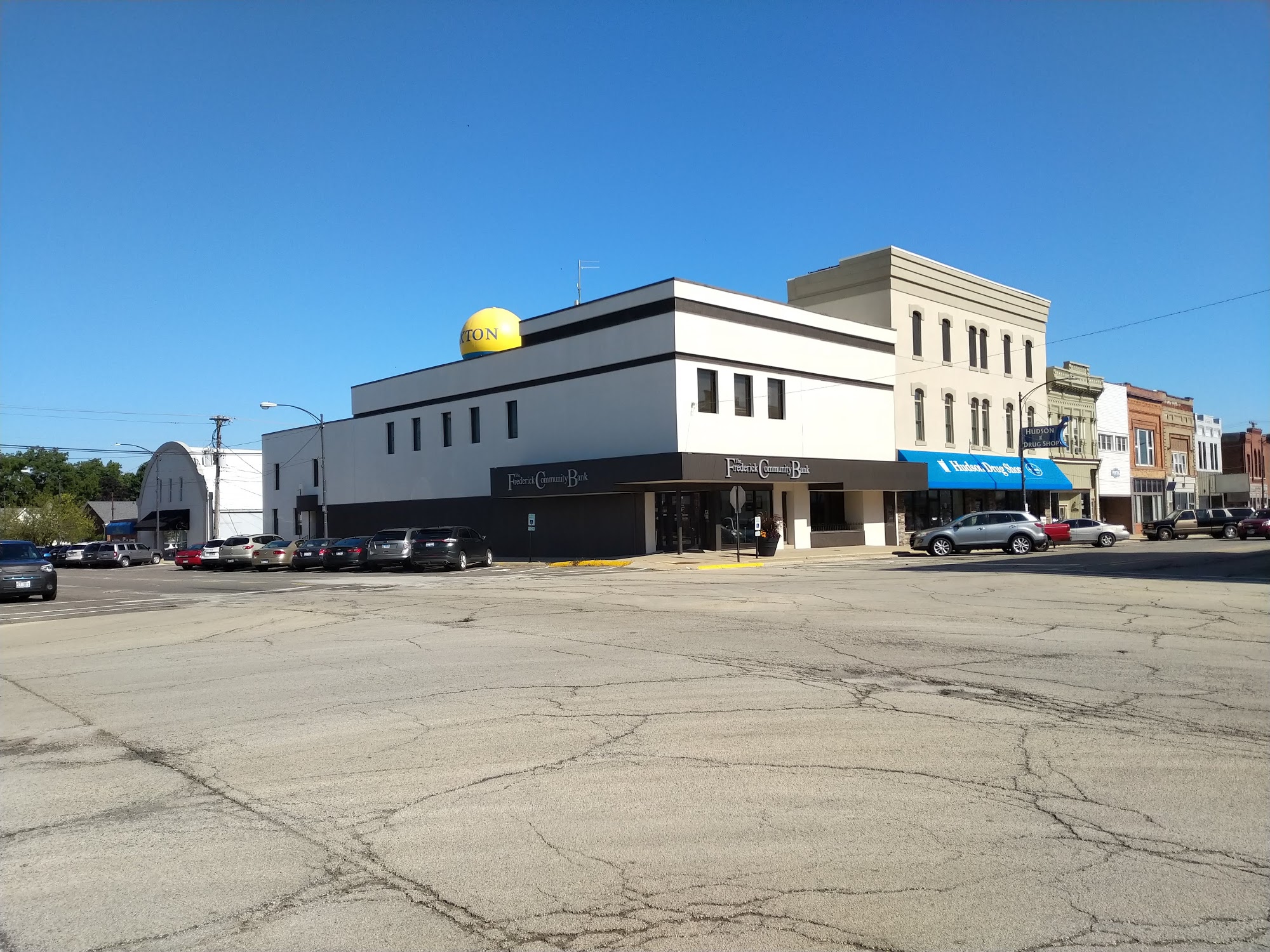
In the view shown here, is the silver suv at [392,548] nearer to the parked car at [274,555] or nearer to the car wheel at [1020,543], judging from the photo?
the parked car at [274,555]

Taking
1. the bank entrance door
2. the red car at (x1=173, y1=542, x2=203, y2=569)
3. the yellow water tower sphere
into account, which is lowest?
the red car at (x1=173, y1=542, x2=203, y2=569)

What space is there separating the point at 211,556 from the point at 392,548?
588 inches

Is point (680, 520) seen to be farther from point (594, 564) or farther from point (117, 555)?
point (117, 555)

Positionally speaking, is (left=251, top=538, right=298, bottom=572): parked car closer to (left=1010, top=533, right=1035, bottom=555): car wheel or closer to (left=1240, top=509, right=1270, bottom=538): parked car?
(left=1010, top=533, right=1035, bottom=555): car wheel

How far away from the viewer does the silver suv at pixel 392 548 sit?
114 feet

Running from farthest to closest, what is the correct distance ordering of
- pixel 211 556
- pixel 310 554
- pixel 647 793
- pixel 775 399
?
pixel 211 556 → pixel 310 554 → pixel 775 399 → pixel 647 793

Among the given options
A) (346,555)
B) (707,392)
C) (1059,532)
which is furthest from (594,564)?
(1059,532)

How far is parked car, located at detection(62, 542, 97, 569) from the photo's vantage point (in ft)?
181

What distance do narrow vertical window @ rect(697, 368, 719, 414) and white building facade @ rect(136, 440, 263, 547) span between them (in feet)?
169

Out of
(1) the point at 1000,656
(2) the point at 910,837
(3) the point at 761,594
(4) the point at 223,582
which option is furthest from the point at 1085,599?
(4) the point at 223,582

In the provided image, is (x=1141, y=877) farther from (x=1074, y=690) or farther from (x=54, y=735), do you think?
(x=54, y=735)

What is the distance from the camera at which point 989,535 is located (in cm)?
3631

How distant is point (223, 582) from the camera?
32.2 m

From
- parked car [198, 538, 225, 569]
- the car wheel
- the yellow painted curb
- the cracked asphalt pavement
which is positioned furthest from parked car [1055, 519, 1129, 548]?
parked car [198, 538, 225, 569]
